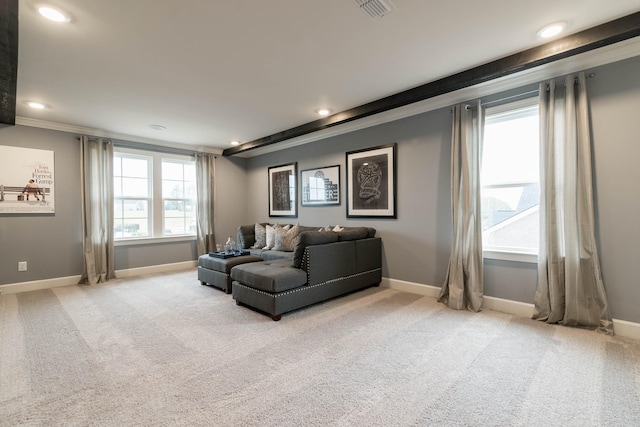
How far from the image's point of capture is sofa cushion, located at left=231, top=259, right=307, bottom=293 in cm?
309

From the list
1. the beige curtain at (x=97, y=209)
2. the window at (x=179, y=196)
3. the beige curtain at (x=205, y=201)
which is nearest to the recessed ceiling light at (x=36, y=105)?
the beige curtain at (x=97, y=209)

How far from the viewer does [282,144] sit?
5840 mm

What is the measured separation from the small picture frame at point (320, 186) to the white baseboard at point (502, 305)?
5.46 ft

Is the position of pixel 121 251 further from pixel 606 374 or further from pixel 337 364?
pixel 606 374

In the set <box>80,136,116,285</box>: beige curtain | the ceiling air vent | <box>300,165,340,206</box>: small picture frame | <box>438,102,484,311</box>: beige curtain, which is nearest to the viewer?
the ceiling air vent

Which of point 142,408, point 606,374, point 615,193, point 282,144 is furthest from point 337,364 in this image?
point 282,144

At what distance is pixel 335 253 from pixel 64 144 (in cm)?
468

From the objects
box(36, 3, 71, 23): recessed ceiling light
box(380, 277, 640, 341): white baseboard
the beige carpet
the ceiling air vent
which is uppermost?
box(36, 3, 71, 23): recessed ceiling light

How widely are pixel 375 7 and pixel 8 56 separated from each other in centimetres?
316

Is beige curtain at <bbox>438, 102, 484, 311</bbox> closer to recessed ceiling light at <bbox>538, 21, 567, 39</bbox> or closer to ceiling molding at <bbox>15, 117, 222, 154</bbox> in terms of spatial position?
recessed ceiling light at <bbox>538, 21, 567, 39</bbox>

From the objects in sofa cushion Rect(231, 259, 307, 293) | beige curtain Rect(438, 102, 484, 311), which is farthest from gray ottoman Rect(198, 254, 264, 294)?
beige curtain Rect(438, 102, 484, 311)

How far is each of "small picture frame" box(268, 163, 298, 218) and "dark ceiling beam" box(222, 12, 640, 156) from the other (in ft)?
5.70

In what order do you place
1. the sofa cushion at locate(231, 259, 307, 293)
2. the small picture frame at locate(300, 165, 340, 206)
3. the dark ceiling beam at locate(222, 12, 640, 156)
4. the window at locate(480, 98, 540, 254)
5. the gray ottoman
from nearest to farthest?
the dark ceiling beam at locate(222, 12, 640, 156), the sofa cushion at locate(231, 259, 307, 293), the window at locate(480, 98, 540, 254), the gray ottoman, the small picture frame at locate(300, 165, 340, 206)

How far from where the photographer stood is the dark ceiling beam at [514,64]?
7.26 ft
